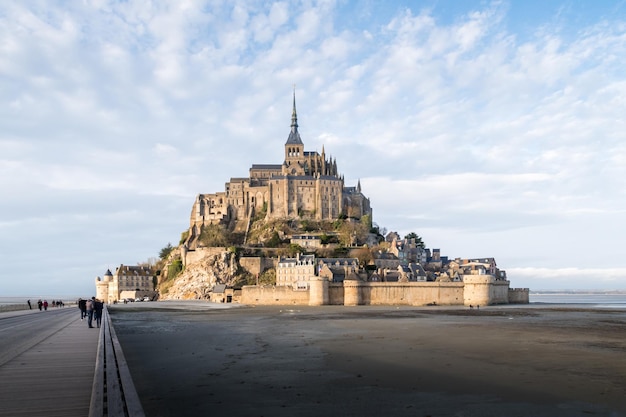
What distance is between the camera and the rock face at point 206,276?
7350cm

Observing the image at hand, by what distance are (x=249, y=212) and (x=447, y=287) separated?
3953cm

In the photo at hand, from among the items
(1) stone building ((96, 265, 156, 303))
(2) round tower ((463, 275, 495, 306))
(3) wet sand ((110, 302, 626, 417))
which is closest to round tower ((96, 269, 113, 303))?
(1) stone building ((96, 265, 156, 303))

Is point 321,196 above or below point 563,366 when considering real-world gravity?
above

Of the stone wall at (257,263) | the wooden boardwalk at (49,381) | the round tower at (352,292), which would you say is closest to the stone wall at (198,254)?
the stone wall at (257,263)

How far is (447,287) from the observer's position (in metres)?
62.5

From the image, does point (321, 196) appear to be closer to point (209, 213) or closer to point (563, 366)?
point (209, 213)

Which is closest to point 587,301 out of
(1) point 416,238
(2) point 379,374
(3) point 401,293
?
(1) point 416,238

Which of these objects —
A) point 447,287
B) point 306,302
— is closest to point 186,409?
point 306,302

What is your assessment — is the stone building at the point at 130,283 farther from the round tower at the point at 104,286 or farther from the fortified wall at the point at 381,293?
the fortified wall at the point at 381,293

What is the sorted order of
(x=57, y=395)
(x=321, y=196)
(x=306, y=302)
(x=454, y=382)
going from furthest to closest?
(x=321, y=196), (x=306, y=302), (x=454, y=382), (x=57, y=395)

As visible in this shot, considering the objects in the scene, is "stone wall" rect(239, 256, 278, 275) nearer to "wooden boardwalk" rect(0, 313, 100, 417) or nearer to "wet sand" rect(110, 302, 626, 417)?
"wet sand" rect(110, 302, 626, 417)

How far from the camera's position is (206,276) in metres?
74.6

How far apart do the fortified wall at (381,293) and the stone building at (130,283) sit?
2871 cm

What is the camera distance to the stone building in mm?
84037
